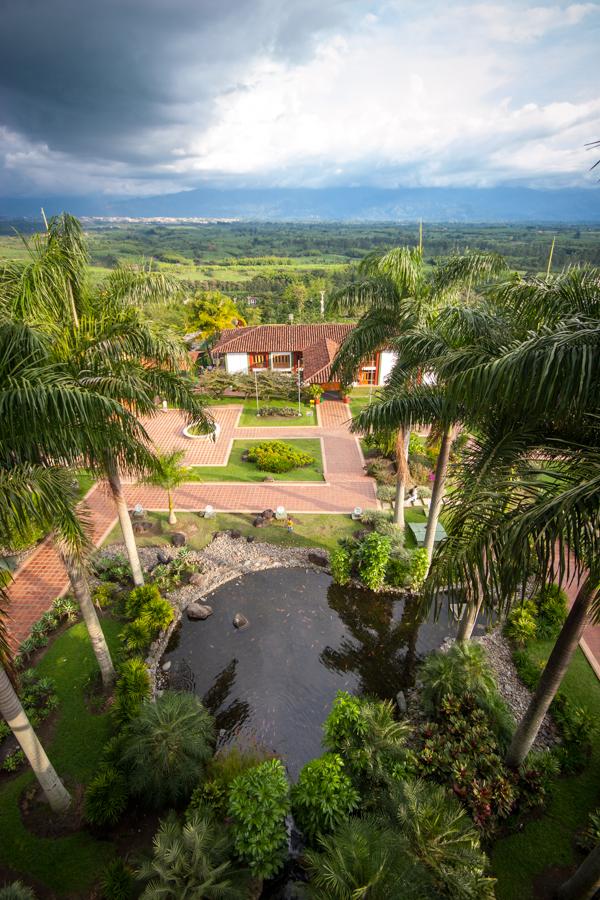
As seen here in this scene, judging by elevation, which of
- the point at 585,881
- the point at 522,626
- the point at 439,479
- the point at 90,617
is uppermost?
the point at 439,479

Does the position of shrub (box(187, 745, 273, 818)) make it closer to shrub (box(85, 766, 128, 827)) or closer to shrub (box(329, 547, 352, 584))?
shrub (box(85, 766, 128, 827))

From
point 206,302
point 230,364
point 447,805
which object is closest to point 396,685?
point 447,805

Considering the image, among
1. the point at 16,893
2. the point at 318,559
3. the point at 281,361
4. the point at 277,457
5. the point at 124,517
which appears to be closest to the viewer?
the point at 16,893

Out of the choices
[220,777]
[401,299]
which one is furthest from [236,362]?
[220,777]

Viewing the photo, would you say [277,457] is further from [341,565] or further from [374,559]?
[374,559]

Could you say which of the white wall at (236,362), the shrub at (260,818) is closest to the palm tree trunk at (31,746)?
the shrub at (260,818)

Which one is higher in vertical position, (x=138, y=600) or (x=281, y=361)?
(x=281, y=361)
